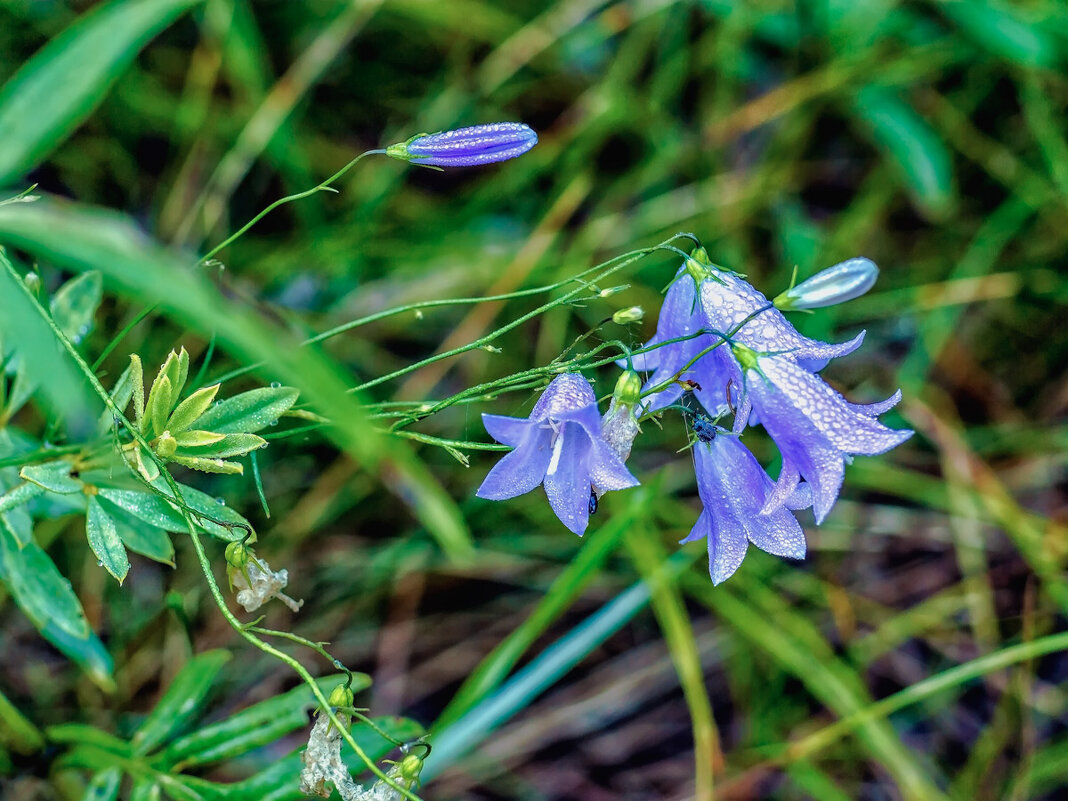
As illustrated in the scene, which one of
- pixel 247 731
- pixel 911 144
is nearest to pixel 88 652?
pixel 247 731

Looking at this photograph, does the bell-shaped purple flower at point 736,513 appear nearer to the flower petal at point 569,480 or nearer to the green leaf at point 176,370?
the flower petal at point 569,480

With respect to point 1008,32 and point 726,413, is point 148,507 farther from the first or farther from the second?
point 1008,32

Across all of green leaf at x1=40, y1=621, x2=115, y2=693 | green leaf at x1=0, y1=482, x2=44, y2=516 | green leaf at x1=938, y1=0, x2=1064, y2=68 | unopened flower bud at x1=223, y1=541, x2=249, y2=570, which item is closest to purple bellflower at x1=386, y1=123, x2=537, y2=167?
unopened flower bud at x1=223, y1=541, x2=249, y2=570

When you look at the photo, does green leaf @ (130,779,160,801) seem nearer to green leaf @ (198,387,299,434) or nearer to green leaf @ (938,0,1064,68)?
green leaf @ (198,387,299,434)

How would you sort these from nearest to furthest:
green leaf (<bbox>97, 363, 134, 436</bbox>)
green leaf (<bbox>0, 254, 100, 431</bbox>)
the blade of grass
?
green leaf (<bbox>0, 254, 100, 431</bbox>)
the blade of grass
green leaf (<bbox>97, 363, 134, 436</bbox>)

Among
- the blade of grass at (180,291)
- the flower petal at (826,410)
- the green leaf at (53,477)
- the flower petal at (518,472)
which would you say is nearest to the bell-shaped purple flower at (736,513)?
the flower petal at (826,410)

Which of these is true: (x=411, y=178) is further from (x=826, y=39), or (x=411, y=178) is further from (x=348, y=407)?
(x=348, y=407)

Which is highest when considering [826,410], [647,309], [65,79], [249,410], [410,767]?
[65,79]
